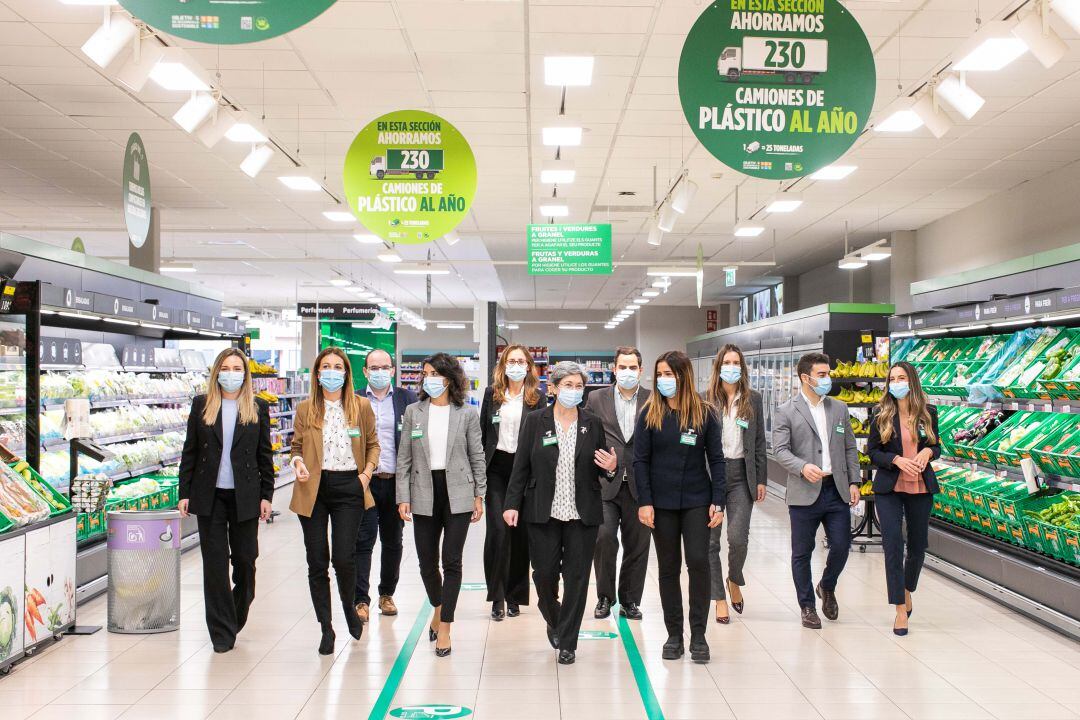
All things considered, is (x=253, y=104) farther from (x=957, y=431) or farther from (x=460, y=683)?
(x=957, y=431)

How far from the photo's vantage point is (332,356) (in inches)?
204

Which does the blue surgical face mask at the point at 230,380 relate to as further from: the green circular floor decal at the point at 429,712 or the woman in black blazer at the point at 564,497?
the green circular floor decal at the point at 429,712

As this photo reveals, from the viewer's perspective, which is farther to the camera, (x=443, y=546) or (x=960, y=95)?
(x=960, y=95)

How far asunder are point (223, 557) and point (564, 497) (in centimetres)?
182

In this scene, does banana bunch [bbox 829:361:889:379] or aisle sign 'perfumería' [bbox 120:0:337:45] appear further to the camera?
banana bunch [bbox 829:361:889:379]

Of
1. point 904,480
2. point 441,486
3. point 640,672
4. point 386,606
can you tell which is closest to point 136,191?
point 386,606

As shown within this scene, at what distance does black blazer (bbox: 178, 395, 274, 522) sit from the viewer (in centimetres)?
507

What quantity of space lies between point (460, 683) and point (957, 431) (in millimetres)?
4724

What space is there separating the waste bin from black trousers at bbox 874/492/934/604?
4.04 m

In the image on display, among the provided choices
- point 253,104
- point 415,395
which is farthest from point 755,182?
point 415,395

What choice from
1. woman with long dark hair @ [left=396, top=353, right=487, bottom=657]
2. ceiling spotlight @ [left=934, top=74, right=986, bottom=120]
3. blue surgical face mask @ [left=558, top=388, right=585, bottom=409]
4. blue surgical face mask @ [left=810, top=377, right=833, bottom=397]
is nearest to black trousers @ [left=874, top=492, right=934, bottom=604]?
blue surgical face mask @ [left=810, top=377, right=833, bottom=397]

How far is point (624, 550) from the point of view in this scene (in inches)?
234

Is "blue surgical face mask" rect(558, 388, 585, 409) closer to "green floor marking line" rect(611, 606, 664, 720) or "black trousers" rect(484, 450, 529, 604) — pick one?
"black trousers" rect(484, 450, 529, 604)

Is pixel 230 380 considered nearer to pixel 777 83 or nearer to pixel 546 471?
pixel 546 471
